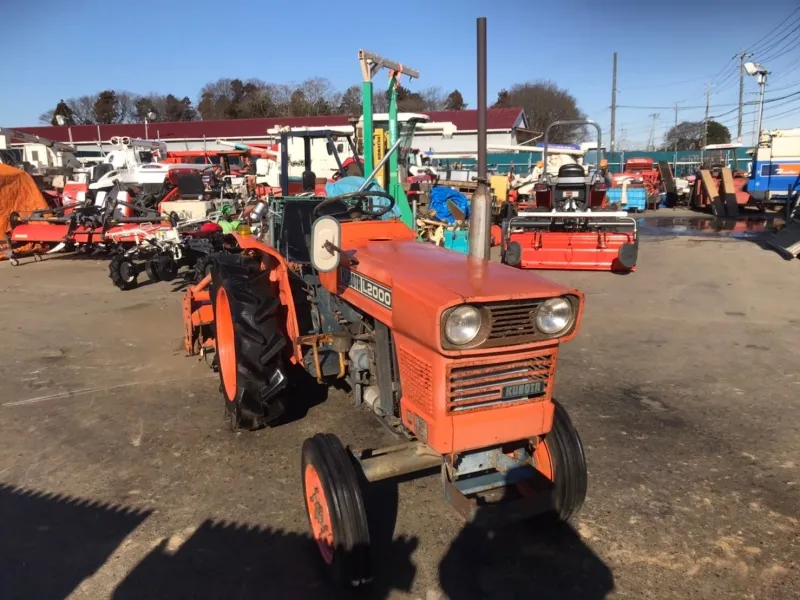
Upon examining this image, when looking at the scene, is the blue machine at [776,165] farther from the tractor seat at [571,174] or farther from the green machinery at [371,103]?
the green machinery at [371,103]

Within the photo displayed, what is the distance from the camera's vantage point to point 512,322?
2.25 m

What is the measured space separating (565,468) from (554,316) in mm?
825

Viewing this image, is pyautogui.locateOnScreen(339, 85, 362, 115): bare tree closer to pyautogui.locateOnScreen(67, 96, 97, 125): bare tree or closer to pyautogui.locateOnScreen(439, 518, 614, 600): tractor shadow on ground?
pyautogui.locateOnScreen(67, 96, 97, 125): bare tree

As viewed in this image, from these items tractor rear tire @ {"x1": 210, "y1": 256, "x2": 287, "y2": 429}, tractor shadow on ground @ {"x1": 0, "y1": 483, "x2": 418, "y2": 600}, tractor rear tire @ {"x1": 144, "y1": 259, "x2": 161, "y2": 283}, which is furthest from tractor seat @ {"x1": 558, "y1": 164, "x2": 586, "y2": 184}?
tractor shadow on ground @ {"x1": 0, "y1": 483, "x2": 418, "y2": 600}

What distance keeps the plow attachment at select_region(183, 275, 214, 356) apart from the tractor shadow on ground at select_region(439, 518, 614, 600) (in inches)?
120

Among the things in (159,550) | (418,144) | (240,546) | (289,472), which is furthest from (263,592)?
(418,144)

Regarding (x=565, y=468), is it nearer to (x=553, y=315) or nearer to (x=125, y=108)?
(x=553, y=315)

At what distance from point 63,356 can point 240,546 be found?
3.61 m

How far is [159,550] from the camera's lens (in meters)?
2.75

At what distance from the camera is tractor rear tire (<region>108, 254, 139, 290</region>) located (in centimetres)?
834

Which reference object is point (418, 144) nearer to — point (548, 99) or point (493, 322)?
point (548, 99)

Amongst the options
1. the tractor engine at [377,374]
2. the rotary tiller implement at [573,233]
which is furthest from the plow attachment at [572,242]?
the tractor engine at [377,374]

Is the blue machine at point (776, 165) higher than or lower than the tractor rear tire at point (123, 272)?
higher

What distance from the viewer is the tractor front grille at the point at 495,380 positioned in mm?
2281
